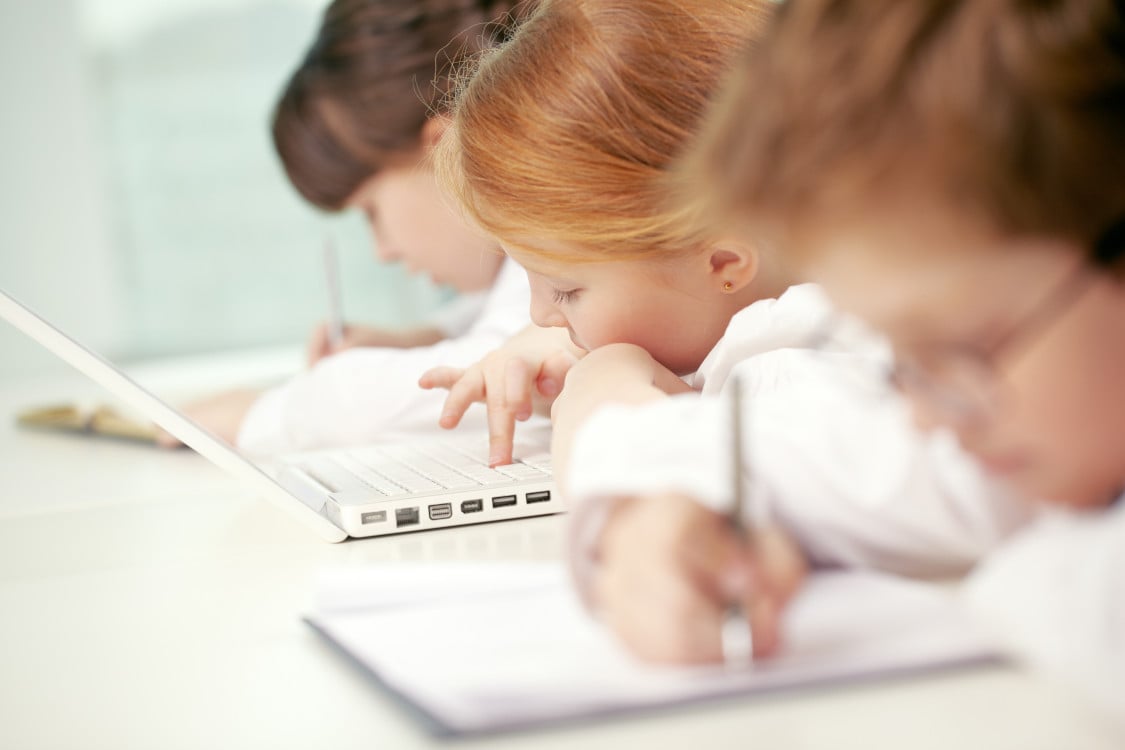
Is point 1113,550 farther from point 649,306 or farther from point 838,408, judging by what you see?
point 649,306

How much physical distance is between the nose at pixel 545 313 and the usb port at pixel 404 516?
6.6 inches

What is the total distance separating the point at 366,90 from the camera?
1597 mm

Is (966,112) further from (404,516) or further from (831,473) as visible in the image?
(404,516)

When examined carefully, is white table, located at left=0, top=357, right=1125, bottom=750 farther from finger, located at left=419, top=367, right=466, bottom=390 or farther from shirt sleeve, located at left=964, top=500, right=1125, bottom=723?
finger, located at left=419, top=367, right=466, bottom=390

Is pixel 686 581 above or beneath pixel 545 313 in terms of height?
beneath

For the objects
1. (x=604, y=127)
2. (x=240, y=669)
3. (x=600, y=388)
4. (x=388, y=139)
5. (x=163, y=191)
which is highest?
(x=163, y=191)

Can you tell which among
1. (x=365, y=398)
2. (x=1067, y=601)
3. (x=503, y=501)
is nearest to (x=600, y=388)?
(x=503, y=501)

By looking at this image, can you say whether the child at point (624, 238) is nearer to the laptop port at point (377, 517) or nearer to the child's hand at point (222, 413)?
the laptop port at point (377, 517)

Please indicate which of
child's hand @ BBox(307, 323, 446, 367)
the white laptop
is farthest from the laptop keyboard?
child's hand @ BBox(307, 323, 446, 367)

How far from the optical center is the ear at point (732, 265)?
86 centimetres

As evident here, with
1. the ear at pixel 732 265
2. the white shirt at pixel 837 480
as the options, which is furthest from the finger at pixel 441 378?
the white shirt at pixel 837 480

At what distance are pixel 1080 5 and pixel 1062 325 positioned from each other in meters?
0.10

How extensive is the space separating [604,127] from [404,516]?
0.90 ft

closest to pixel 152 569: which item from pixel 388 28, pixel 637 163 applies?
pixel 637 163
